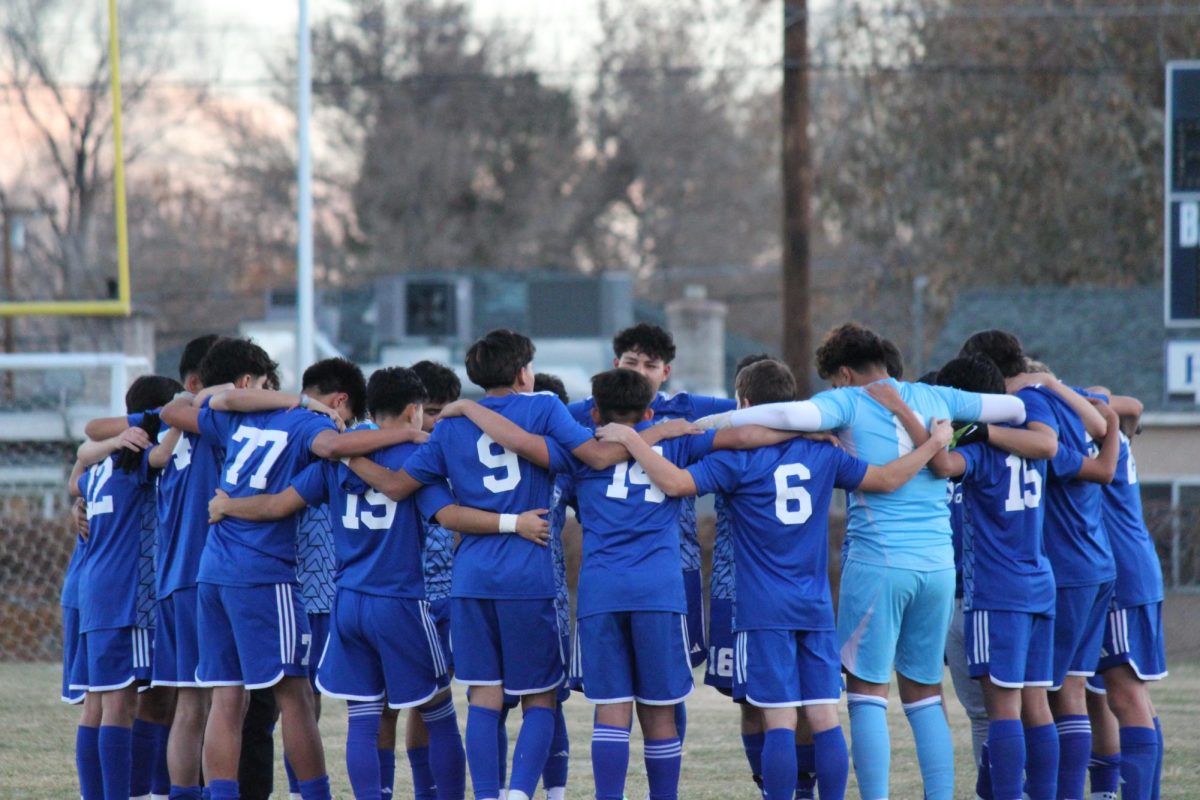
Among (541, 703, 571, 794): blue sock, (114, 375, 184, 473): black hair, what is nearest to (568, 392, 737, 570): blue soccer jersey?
(541, 703, 571, 794): blue sock

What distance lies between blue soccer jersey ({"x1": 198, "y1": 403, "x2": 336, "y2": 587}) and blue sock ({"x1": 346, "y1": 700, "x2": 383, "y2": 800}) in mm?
599

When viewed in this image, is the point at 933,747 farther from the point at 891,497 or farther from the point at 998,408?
the point at 998,408

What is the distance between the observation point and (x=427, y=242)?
4047cm

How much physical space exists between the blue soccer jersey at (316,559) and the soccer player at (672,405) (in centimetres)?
120

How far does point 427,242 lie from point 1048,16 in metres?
18.1

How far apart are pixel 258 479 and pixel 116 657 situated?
101cm

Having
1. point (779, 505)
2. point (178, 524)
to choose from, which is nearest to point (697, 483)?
point (779, 505)

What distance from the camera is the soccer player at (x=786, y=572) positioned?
6047 millimetres

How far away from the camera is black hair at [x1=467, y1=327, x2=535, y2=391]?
6254 millimetres

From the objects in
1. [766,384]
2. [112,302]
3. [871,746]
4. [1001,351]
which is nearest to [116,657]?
[766,384]

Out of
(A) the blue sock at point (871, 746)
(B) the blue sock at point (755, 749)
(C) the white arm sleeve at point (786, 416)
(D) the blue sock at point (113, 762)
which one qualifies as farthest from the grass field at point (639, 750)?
(C) the white arm sleeve at point (786, 416)

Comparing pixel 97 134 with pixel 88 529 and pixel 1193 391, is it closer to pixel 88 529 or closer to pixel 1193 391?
pixel 1193 391

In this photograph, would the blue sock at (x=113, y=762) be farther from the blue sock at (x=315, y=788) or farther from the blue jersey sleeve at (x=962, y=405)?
the blue jersey sleeve at (x=962, y=405)

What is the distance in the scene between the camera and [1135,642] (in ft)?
22.4
